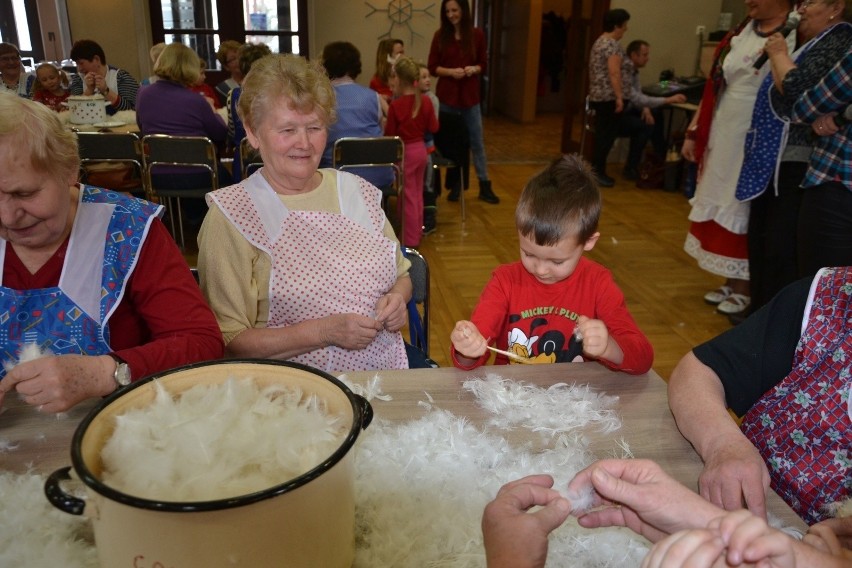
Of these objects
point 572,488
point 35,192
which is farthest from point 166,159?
point 572,488

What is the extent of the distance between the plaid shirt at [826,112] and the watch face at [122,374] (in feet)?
8.90

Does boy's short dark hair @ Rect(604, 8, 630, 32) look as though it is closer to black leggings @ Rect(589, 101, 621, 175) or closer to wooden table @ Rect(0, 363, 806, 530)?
black leggings @ Rect(589, 101, 621, 175)

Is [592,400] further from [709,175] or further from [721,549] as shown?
[709,175]

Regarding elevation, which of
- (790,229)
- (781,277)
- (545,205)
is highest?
(545,205)

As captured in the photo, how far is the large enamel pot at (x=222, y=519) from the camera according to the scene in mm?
541

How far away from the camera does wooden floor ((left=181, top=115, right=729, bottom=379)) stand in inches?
141

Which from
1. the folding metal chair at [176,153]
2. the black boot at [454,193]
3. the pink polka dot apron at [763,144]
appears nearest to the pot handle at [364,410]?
the pink polka dot apron at [763,144]

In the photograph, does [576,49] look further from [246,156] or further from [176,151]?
[176,151]

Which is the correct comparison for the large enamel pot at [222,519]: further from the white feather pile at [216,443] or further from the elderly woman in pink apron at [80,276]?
the elderly woman in pink apron at [80,276]

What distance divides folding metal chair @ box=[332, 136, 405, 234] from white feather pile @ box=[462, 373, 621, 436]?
307 cm

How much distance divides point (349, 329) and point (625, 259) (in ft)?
11.6

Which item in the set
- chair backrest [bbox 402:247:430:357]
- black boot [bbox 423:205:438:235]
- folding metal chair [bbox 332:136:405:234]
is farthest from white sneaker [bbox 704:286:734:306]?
chair backrest [bbox 402:247:430:357]

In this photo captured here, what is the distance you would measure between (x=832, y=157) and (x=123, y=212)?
267 centimetres

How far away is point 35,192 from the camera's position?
3.86ft
